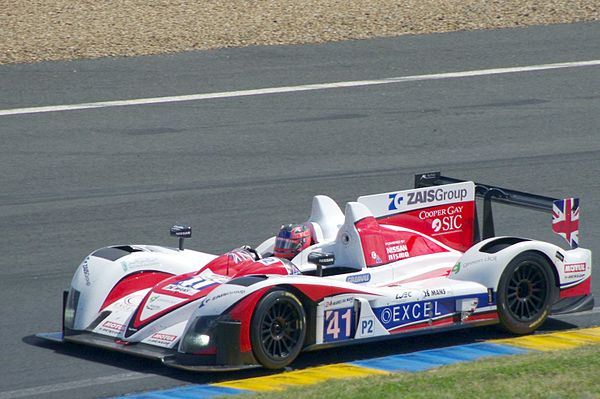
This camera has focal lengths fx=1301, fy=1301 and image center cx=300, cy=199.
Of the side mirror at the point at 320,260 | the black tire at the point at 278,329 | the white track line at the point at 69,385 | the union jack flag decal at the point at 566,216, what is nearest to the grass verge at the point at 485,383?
the black tire at the point at 278,329

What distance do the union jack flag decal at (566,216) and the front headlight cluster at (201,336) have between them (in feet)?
9.05

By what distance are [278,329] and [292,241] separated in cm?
124

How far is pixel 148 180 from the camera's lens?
45.0ft

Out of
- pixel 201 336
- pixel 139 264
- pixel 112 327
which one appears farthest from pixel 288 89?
pixel 201 336

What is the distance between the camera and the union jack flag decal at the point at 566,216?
9.28 m

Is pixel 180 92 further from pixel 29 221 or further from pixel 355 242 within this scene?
pixel 355 242

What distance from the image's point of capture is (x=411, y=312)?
8633 millimetres

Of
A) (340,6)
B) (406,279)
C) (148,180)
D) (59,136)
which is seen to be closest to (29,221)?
(148,180)

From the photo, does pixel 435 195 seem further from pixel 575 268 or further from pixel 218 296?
pixel 218 296

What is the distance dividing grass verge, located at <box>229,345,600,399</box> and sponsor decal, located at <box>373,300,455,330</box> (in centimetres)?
62

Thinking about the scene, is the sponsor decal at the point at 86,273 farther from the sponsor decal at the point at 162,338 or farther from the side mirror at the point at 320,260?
the side mirror at the point at 320,260

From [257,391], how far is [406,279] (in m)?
1.73

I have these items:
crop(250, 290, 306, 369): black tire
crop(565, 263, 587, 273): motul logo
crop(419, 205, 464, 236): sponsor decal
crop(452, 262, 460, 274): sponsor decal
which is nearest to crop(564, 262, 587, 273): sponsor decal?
crop(565, 263, 587, 273): motul logo

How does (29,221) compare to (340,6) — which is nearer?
(29,221)
